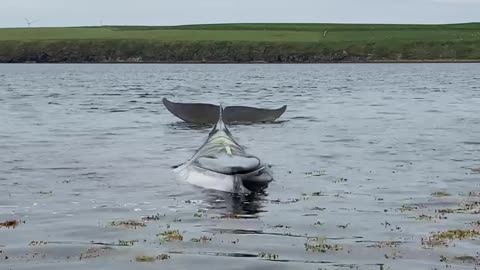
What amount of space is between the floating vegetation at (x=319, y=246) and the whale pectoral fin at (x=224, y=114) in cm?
2875

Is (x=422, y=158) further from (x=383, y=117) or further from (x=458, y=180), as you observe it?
(x=383, y=117)

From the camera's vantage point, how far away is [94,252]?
17766mm

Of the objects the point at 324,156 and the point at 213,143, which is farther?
the point at 324,156

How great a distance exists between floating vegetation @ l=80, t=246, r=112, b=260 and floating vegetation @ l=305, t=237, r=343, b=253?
3.77 meters

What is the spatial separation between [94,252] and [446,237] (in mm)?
6889

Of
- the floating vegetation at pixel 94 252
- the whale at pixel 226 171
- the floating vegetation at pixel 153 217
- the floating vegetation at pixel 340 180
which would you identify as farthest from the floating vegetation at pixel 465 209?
the floating vegetation at pixel 94 252

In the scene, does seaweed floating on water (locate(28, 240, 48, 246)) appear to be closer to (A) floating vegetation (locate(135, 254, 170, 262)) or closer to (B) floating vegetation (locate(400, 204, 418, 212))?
→ (A) floating vegetation (locate(135, 254, 170, 262))

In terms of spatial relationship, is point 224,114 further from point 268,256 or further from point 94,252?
point 268,256

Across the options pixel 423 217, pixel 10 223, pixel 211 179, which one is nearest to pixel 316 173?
pixel 211 179

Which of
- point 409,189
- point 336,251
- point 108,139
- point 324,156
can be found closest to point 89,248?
point 336,251

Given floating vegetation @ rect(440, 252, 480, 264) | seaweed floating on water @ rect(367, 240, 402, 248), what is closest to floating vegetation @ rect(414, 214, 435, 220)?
seaweed floating on water @ rect(367, 240, 402, 248)

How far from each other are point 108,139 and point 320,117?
56.5 feet

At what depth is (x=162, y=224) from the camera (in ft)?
67.7

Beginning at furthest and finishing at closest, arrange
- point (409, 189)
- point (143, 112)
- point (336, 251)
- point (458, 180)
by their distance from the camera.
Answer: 1. point (143, 112)
2. point (458, 180)
3. point (409, 189)
4. point (336, 251)
